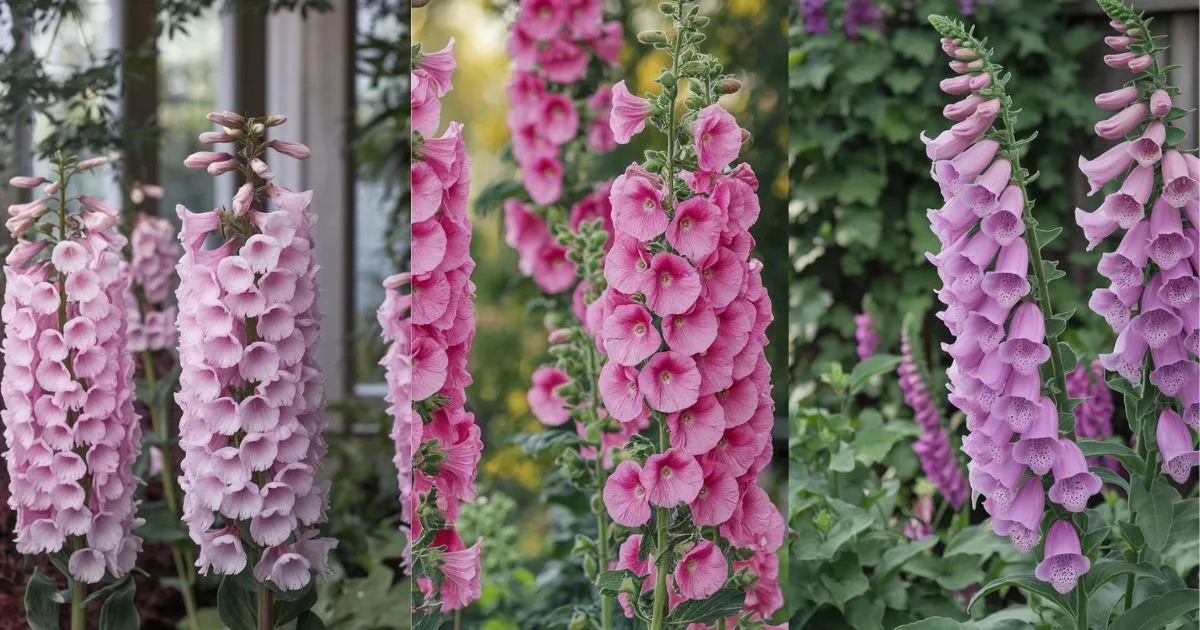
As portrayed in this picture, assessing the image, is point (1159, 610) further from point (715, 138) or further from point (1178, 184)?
point (715, 138)

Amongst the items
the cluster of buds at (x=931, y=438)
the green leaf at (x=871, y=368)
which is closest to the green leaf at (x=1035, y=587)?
the green leaf at (x=871, y=368)

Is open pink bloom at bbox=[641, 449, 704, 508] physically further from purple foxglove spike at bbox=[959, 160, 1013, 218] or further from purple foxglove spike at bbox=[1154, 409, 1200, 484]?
purple foxglove spike at bbox=[1154, 409, 1200, 484]

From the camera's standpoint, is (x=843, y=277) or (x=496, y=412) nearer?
(x=843, y=277)

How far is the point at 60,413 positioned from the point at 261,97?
4.68 ft

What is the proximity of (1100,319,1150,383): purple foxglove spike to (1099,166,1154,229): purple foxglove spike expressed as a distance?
0.41 feet

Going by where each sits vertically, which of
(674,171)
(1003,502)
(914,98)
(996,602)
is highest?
(914,98)

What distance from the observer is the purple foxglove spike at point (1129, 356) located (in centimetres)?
121

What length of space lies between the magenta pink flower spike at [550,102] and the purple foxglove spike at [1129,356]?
44.1 inches

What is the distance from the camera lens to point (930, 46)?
2371 mm

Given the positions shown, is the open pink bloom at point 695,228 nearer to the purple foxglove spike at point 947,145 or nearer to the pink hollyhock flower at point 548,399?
the purple foxglove spike at point 947,145

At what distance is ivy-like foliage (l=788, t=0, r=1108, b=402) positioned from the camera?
7.56 ft

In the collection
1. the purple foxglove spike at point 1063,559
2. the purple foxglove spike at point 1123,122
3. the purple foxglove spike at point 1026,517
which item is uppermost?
the purple foxglove spike at point 1123,122

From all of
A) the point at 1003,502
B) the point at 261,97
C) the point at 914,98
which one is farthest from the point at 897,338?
the point at 261,97

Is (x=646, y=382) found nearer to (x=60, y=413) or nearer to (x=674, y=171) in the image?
(x=674, y=171)
